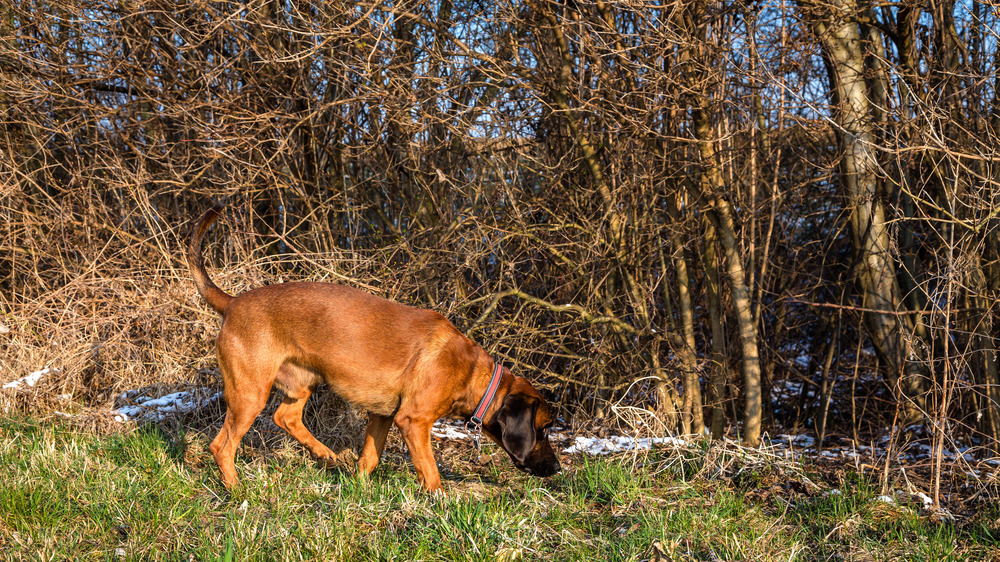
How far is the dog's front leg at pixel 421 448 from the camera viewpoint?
4.09 metres

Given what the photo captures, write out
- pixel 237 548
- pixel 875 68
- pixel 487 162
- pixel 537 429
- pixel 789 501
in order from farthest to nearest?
pixel 487 162
pixel 875 68
pixel 537 429
pixel 789 501
pixel 237 548

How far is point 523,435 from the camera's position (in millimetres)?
4340

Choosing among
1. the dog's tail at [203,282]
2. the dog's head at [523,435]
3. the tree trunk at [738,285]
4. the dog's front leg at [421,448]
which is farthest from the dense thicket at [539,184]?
the dog's front leg at [421,448]

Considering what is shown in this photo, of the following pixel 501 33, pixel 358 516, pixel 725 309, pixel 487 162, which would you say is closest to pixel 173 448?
pixel 358 516

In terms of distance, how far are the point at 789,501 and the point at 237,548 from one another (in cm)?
277

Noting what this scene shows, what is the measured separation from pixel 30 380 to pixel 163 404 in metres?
1.00

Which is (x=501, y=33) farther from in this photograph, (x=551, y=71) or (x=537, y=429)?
(x=537, y=429)

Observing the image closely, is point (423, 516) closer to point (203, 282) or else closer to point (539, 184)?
point (203, 282)

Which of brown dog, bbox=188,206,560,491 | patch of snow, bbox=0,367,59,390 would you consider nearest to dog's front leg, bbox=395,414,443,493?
brown dog, bbox=188,206,560,491

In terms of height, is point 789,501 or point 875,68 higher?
point 875,68

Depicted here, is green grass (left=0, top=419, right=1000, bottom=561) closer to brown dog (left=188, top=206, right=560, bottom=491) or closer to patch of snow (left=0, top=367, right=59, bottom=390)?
brown dog (left=188, top=206, right=560, bottom=491)

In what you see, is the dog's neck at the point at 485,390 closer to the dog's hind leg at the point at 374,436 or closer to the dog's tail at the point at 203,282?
the dog's hind leg at the point at 374,436

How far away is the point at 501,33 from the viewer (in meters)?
5.81

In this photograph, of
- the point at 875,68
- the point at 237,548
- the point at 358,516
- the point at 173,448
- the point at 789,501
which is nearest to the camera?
the point at 237,548
